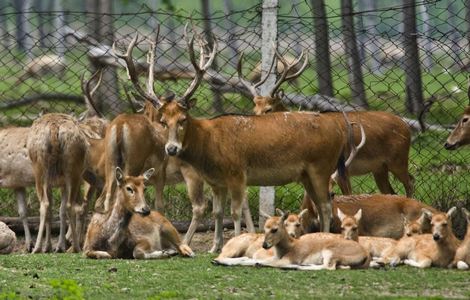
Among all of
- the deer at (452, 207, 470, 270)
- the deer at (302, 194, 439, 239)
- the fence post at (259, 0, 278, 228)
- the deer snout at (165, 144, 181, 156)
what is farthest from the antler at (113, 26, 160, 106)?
the deer at (452, 207, 470, 270)

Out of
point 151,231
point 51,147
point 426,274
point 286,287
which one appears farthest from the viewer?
point 51,147

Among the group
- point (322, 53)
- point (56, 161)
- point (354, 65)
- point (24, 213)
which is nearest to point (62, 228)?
point (56, 161)

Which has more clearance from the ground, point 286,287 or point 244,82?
point 244,82

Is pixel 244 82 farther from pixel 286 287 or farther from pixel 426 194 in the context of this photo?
pixel 286 287

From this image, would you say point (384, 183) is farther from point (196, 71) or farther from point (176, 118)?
point (176, 118)

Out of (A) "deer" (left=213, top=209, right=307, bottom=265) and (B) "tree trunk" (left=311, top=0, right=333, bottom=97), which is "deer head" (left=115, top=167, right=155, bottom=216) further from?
(B) "tree trunk" (left=311, top=0, right=333, bottom=97)

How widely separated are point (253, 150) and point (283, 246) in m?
1.94

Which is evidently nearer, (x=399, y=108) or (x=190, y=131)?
(x=190, y=131)

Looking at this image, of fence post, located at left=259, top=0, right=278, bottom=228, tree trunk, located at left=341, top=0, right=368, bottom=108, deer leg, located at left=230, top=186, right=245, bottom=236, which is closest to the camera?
deer leg, located at left=230, top=186, right=245, bottom=236

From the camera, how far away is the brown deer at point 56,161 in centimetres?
1584

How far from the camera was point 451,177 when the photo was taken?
18.0 metres

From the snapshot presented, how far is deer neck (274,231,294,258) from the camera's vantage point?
13.5m

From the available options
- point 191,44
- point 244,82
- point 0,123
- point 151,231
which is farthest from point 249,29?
point 0,123

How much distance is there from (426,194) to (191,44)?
401 cm
